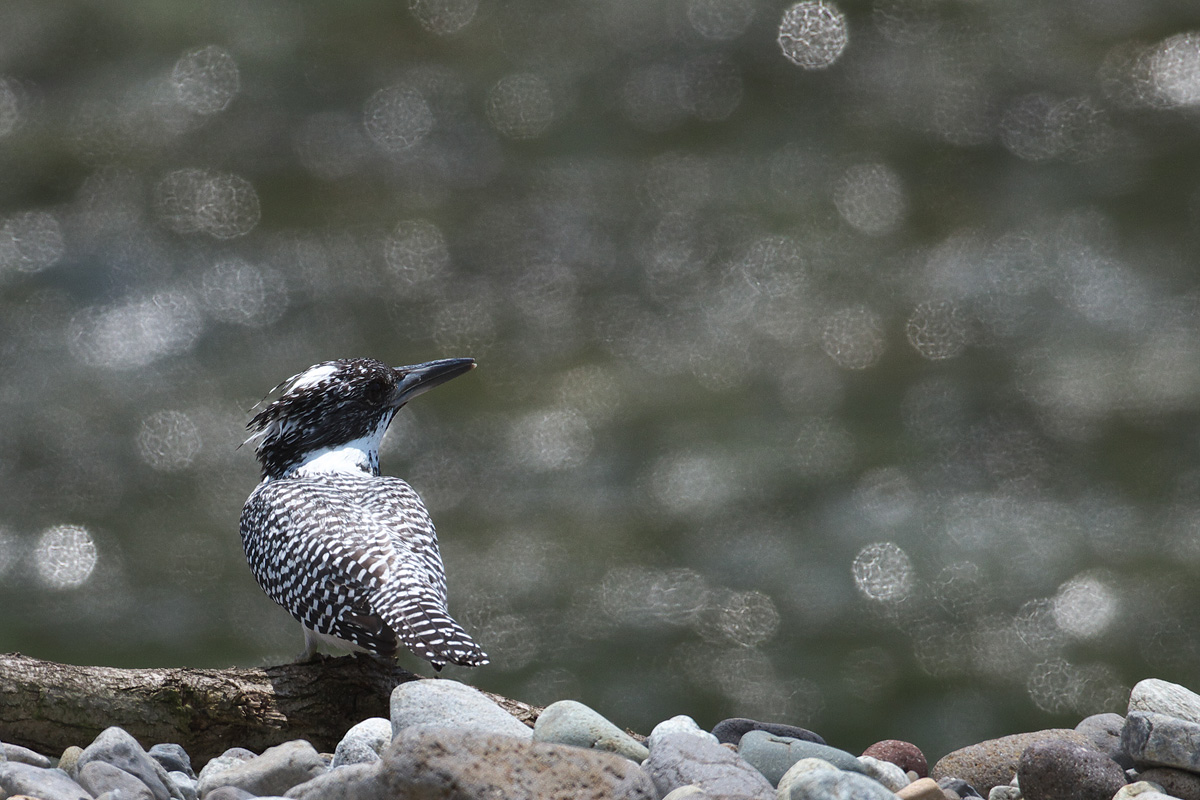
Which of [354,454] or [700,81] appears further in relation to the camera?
[700,81]

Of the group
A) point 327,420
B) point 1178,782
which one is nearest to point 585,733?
point 1178,782

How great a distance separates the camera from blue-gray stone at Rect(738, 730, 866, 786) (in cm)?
437

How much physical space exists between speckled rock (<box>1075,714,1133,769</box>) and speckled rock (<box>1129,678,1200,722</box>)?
175 mm

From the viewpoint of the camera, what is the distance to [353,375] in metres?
7.08

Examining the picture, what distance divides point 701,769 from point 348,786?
1005 millimetres

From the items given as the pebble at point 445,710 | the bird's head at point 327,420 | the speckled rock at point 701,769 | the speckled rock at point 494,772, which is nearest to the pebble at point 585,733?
the pebble at point 445,710

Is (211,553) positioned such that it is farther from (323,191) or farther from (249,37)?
(249,37)

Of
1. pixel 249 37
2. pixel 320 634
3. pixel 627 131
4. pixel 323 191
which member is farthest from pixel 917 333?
pixel 320 634

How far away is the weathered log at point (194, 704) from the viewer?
4781 mm

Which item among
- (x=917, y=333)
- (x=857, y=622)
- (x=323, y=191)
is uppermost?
(x=323, y=191)

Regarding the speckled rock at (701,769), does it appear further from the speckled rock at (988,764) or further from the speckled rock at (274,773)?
the speckled rock at (988,764)

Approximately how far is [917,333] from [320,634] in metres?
12.9

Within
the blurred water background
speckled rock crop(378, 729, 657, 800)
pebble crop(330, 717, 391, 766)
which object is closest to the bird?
pebble crop(330, 717, 391, 766)

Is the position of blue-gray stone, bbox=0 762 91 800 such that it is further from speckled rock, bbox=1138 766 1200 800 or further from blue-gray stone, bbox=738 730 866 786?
speckled rock, bbox=1138 766 1200 800
